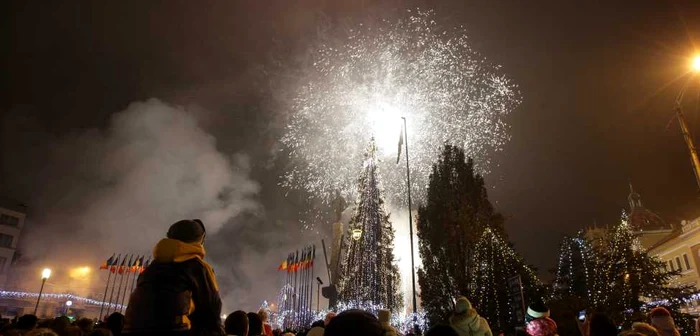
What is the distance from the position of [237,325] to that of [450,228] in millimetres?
27946

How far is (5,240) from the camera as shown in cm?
6084

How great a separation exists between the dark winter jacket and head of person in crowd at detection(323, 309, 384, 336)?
1.65m

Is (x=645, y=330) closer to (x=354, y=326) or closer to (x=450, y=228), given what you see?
(x=354, y=326)

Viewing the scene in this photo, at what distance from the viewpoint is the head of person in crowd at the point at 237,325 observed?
531 cm

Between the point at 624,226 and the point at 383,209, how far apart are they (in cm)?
3423

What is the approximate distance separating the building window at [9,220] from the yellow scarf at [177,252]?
2972 inches

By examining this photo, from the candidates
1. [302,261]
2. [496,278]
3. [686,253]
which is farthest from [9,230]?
[686,253]

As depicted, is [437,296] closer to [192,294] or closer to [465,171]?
[465,171]

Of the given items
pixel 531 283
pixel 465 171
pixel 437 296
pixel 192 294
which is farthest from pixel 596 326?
pixel 465 171

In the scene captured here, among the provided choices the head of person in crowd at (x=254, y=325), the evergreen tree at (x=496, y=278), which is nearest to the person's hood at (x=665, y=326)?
the head of person in crowd at (x=254, y=325)

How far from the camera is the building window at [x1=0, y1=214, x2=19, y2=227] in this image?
6144 cm

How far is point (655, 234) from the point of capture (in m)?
64.2

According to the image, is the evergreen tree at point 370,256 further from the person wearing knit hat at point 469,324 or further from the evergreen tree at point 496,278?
the person wearing knit hat at point 469,324

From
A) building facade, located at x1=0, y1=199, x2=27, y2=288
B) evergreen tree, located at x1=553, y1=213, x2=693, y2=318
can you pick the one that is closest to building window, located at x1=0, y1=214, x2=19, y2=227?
building facade, located at x1=0, y1=199, x2=27, y2=288
